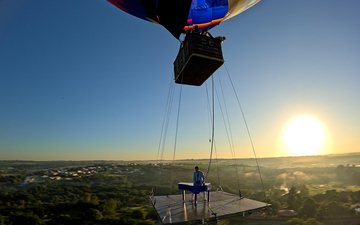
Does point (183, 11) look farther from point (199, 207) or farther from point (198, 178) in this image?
point (199, 207)

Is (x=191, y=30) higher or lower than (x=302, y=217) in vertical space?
higher

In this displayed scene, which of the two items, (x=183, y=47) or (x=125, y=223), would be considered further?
(x=125, y=223)

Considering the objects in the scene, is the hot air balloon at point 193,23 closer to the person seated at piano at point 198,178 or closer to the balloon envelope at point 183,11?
the balloon envelope at point 183,11

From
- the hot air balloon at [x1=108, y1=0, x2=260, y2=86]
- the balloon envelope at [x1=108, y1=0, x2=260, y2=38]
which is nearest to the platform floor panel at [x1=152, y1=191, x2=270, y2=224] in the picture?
the hot air balloon at [x1=108, y1=0, x2=260, y2=86]

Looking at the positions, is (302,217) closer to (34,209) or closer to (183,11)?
(34,209)

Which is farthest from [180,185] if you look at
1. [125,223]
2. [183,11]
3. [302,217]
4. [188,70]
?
[302,217]

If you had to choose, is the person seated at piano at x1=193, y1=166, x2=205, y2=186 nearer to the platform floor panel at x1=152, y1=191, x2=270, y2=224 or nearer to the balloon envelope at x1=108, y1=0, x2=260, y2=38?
the platform floor panel at x1=152, y1=191, x2=270, y2=224

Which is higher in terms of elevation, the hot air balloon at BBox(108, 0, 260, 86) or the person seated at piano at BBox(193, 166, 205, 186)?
the hot air balloon at BBox(108, 0, 260, 86)

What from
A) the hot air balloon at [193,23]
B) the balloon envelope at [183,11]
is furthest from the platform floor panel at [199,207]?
the balloon envelope at [183,11]
